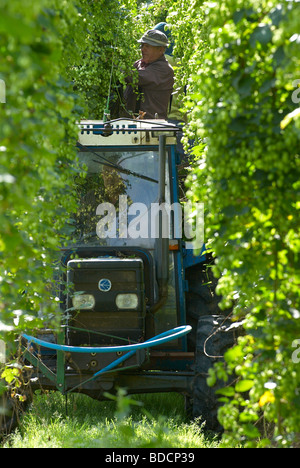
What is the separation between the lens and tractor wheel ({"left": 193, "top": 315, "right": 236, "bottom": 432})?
15.9ft

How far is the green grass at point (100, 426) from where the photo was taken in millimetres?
3961

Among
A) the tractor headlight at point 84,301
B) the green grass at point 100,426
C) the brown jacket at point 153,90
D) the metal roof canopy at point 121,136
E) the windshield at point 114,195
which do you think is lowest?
the green grass at point 100,426

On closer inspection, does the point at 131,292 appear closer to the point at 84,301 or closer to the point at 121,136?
the point at 84,301

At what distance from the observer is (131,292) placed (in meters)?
5.03

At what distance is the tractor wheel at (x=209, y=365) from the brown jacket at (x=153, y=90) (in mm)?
3131

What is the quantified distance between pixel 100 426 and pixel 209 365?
843 mm

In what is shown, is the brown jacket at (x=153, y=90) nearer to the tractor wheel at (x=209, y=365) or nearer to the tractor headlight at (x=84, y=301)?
the tractor headlight at (x=84, y=301)

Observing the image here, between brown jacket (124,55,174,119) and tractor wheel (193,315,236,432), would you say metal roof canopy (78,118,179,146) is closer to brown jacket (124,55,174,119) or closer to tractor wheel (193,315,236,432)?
tractor wheel (193,315,236,432)

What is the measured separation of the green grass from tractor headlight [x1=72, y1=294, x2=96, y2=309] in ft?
2.35

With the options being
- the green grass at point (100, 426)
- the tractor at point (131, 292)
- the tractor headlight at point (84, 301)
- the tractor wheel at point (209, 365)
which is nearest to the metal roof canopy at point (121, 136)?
the tractor at point (131, 292)

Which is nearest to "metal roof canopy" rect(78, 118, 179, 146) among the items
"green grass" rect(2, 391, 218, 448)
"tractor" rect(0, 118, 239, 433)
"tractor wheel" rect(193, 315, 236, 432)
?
"tractor" rect(0, 118, 239, 433)

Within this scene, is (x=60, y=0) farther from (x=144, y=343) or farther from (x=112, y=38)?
(x=112, y=38)
